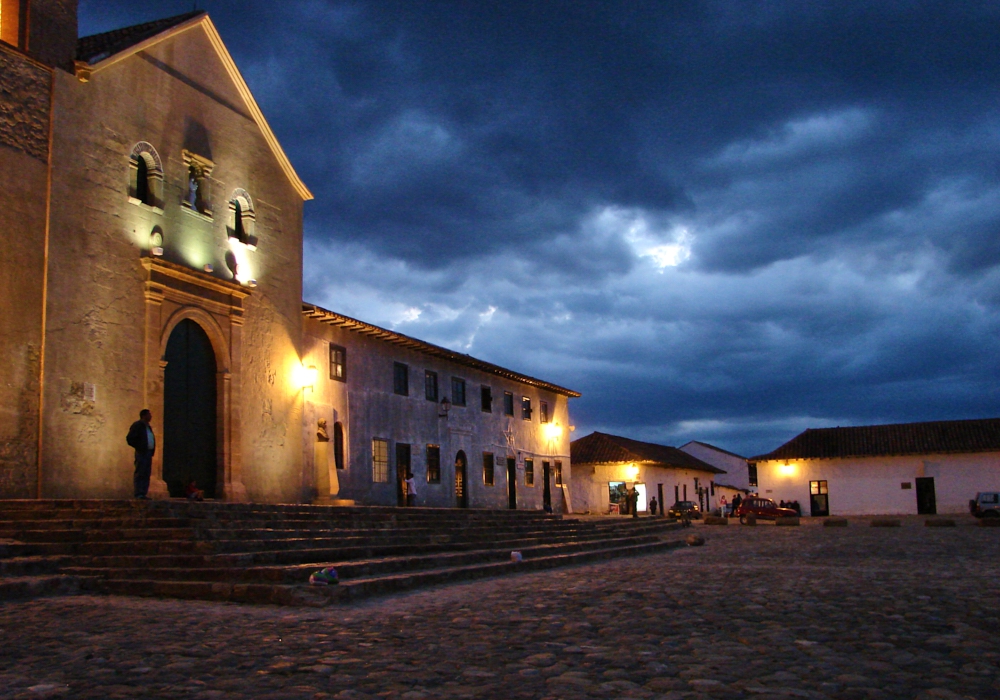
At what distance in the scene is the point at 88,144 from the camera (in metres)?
15.3

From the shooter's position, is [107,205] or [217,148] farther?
[217,148]

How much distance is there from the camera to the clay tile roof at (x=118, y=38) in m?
16.0

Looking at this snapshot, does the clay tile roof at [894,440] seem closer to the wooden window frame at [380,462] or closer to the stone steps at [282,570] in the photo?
the wooden window frame at [380,462]

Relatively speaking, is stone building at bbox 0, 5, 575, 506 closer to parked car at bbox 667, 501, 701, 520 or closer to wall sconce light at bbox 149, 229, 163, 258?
wall sconce light at bbox 149, 229, 163, 258

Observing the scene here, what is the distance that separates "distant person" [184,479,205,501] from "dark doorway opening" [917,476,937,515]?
3800cm

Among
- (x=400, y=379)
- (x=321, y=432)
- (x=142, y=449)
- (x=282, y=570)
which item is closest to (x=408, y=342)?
(x=400, y=379)

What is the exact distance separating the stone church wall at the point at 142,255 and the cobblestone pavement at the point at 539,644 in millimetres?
7005

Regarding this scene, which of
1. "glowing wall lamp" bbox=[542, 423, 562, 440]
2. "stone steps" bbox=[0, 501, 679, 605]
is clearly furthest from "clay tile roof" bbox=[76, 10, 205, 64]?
"glowing wall lamp" bbox=[542, 423, 562, 440]

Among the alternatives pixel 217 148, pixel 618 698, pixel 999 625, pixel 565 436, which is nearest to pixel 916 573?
pixel 999 625

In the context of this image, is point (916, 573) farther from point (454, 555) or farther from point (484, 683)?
point (484, 683)

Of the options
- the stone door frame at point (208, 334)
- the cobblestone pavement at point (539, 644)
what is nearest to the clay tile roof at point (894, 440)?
the stone door frame at point (208, 334)

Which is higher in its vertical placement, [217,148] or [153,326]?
[217,148]

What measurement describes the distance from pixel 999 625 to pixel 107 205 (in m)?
14.7

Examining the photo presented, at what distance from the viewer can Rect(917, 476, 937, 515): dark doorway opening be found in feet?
143
